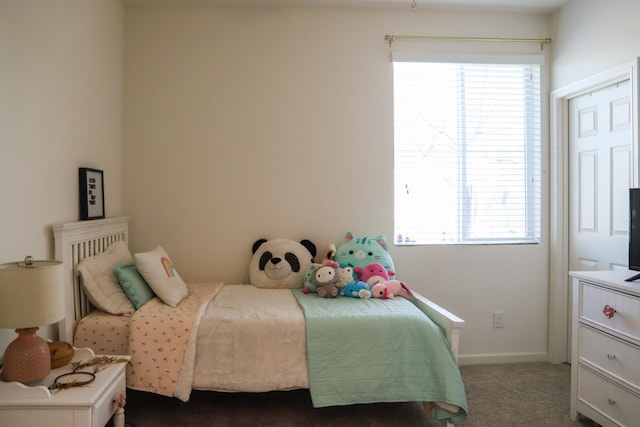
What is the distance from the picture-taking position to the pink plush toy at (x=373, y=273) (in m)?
2.71

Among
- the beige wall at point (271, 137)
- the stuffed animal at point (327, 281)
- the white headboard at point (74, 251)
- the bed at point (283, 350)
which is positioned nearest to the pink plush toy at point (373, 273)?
the stuffed animal at point (327, 281)

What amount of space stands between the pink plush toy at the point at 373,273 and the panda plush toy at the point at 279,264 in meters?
0.39

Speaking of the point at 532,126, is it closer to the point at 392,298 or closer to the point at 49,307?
the point at 392,298

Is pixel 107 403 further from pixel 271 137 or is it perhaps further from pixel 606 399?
pixel 606 399

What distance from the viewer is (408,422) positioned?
7.42 feet

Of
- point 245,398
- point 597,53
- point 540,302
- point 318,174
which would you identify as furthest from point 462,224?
point 245,398

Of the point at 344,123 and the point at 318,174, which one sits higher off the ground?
the point at 344,123

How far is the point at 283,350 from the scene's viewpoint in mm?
2156

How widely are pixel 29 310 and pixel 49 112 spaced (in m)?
1.06

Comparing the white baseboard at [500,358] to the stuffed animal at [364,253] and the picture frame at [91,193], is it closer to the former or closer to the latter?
the stuffed animal at [364,253]

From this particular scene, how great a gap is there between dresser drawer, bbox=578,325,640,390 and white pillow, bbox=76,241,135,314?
8.03ft

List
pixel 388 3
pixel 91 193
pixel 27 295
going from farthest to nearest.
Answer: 1. pixel 388 3
2. pixel 91 193
3. pixel 27 295

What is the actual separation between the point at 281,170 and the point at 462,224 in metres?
1.44

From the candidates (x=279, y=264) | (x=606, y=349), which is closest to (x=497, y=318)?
(x=606, y=349)
